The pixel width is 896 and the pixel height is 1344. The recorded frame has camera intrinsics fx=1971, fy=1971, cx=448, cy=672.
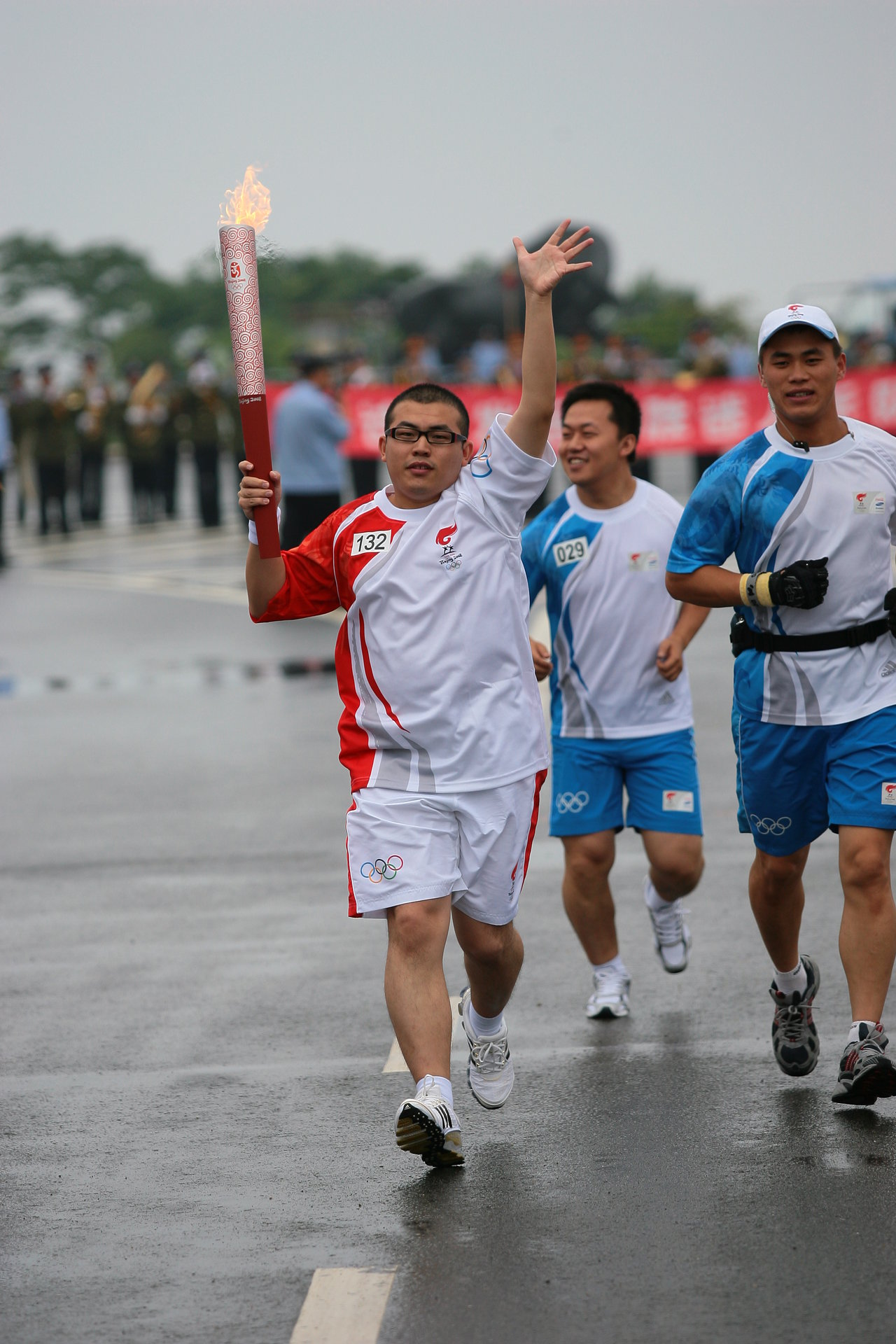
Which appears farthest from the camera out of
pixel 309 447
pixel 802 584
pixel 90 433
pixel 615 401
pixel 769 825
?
pixel 90 433

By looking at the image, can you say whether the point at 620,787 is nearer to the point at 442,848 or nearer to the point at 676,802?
the point at 676,802

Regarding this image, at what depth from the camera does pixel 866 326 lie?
118 feet

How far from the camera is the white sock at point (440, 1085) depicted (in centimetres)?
462

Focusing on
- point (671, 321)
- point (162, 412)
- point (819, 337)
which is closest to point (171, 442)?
point (162, 412)

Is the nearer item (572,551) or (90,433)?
(572,551)

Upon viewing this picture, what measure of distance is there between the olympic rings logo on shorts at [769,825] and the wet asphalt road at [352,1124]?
64 centimetres

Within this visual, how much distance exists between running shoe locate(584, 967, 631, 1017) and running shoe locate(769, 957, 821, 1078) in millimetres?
748

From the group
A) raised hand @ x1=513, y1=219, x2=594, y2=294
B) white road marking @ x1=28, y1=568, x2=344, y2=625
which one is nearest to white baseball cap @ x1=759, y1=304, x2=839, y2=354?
raised hand @ x1=513, y1=219, x2=594, y2=294

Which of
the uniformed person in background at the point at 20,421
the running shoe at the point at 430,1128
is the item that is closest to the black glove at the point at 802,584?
the running shoe at the point at 430,1128

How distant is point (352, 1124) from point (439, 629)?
4.25 ft

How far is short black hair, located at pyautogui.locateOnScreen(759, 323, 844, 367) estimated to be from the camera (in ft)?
17.2

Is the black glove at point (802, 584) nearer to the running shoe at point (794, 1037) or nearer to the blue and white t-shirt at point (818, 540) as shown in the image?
the blue and white t-shirt at point (818, 540)

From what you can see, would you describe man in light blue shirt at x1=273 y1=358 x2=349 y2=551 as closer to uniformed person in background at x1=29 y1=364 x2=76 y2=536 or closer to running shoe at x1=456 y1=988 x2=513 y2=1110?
uniformed person in background at x1=29 y1=364 x2=76 y2=536

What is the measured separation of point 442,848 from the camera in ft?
15.9
